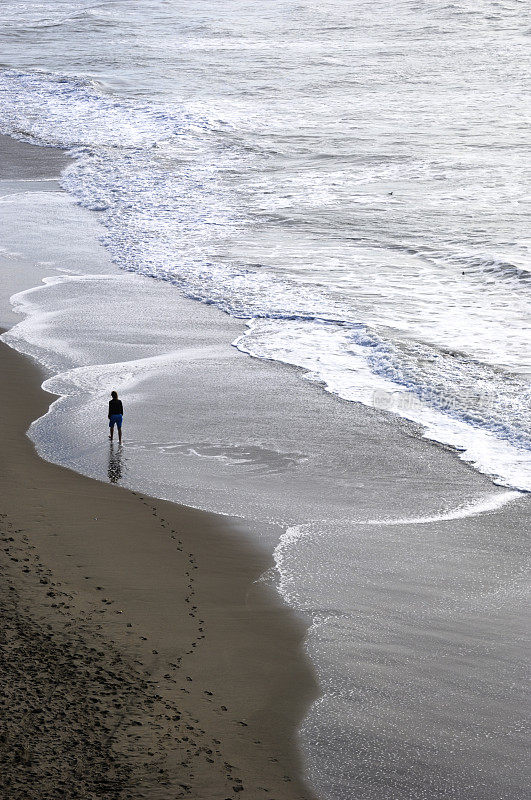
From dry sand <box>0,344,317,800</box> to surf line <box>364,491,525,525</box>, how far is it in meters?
1.75

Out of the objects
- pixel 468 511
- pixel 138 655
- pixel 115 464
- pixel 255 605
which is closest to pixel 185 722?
pixel 138 655

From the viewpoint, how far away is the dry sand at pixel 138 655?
6.21 metres

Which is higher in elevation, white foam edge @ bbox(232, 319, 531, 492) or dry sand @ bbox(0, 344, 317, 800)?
dry sand @ bbox(0, 344, 317, 800)

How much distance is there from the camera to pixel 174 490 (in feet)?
36.1

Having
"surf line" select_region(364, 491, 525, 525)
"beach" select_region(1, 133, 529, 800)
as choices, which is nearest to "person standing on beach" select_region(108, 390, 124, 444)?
"beach" select_region(1, 133, 529, 800)

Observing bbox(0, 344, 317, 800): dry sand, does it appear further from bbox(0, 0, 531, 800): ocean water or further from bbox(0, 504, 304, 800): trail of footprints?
bbox(0, 0, 531, 800): ocean water

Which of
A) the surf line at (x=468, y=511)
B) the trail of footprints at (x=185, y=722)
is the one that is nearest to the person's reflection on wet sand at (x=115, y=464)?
the trail of footprints at (x=185, y=722)

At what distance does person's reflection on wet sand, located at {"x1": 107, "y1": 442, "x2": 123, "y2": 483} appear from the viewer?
37.0ft

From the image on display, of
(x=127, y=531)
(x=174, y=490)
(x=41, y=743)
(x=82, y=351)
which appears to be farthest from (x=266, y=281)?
(x=41, y=743)

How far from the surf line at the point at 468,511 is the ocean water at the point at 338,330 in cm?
3

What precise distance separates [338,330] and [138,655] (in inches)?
419

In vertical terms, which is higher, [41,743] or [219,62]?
[219,62]

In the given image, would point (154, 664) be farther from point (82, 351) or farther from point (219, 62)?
point (219, 62)

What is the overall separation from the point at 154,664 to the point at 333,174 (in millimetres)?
24406
